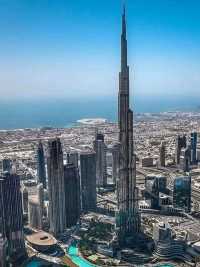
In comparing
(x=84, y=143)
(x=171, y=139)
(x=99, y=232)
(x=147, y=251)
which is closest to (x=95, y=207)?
(x=99, y=232)

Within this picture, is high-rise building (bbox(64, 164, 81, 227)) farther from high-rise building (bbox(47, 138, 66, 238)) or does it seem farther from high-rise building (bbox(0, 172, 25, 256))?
high-rise building (bbox(0, 172, 25, 256))

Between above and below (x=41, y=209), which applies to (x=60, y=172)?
above

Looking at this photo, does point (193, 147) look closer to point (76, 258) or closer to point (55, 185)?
point (55, 185)

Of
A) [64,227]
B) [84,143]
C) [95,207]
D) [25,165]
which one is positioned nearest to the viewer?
[64,227]

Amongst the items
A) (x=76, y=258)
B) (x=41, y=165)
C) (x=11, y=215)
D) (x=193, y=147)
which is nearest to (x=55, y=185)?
(x=11, y=215)

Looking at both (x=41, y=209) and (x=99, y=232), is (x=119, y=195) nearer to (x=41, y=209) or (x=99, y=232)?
(x=99, y=232)

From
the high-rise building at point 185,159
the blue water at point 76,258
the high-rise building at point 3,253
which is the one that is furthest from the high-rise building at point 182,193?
the high-rise building at point 3,253
